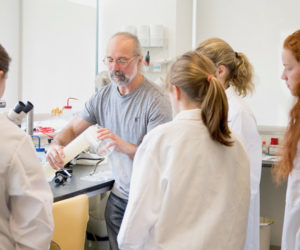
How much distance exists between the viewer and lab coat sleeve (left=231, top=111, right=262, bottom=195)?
2.03m

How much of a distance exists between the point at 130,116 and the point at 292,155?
0.85 metres

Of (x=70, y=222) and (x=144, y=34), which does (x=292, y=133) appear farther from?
(x=144, y=34)

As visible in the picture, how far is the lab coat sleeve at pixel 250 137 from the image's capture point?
2.03 metres

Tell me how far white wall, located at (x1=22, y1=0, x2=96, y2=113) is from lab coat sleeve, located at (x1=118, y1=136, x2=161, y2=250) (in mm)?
2968

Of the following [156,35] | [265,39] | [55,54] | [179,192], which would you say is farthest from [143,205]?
[55,54]

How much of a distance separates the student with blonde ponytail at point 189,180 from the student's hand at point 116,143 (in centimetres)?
50

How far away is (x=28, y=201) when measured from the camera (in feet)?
4.04

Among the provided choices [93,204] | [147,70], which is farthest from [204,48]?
[147,70]

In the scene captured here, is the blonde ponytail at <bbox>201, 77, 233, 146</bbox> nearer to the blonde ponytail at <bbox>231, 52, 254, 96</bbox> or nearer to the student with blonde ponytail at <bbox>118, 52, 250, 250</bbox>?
the student with blonde ponytail at <bbox>118, 52, 250, 250</bbox>

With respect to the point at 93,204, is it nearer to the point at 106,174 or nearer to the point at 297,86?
the point at 106,174

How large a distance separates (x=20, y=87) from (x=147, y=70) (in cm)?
151

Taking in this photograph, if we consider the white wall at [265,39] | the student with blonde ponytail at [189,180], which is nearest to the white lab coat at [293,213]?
the student with blonde ponytail at [189,180]

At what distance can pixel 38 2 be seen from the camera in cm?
434

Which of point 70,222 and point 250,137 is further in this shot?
point 250,137
